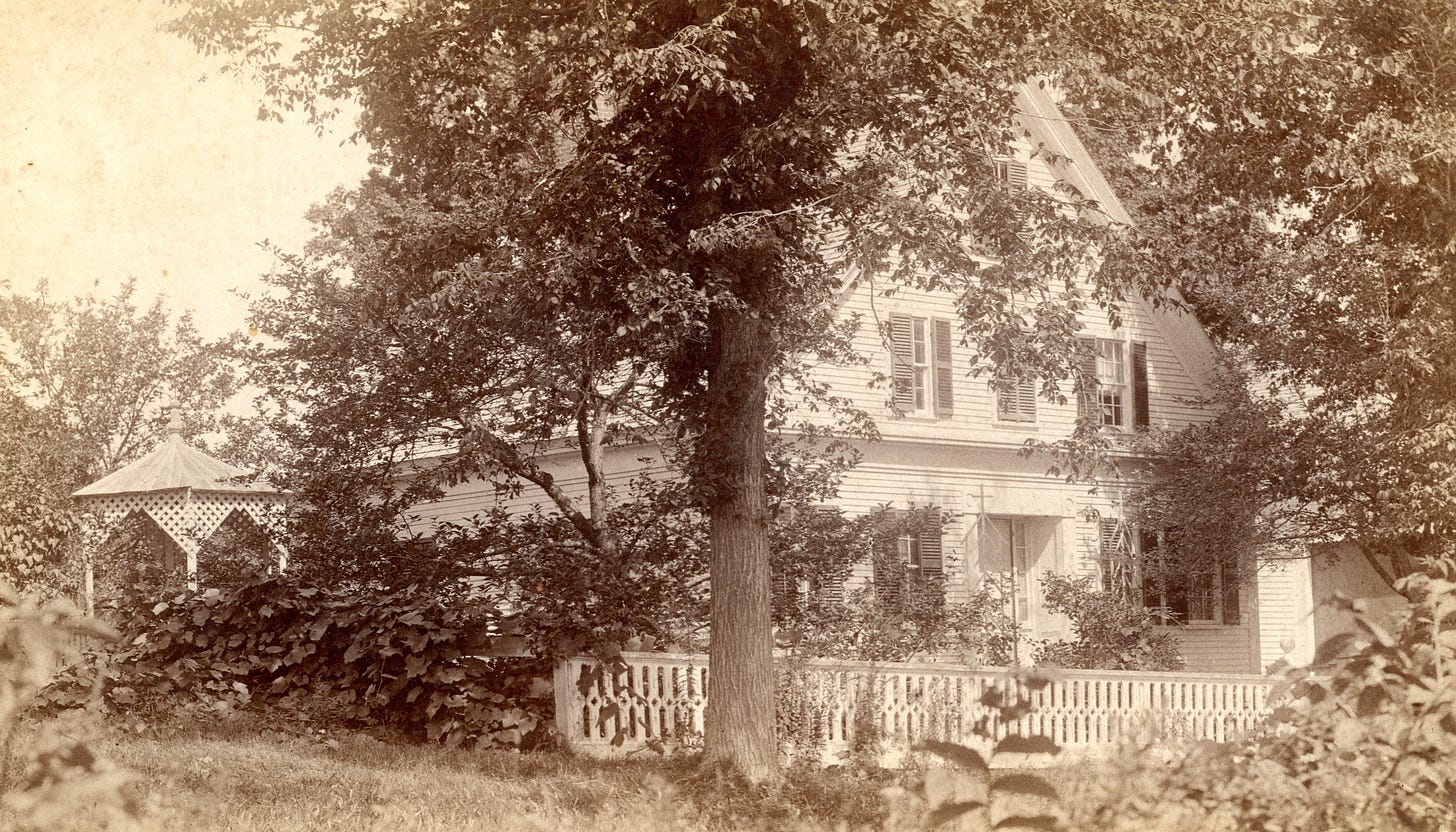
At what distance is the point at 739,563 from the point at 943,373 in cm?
1040

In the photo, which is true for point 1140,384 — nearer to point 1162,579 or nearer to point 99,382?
point 1162,579

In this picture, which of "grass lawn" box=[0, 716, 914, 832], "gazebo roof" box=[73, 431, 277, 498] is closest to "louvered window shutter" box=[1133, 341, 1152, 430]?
"grass lawn" box=[0, 716, 914, 832]

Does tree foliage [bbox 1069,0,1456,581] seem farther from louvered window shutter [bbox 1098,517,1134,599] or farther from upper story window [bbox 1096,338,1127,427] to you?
upper story window [bbox 1096,338,1127,427]

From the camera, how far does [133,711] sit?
40.5ft

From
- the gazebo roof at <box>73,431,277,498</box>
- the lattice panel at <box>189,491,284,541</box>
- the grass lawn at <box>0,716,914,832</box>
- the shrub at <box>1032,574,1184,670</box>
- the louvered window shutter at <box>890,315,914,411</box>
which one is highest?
the louvered window shutter at <box>890,315,914,411</box>

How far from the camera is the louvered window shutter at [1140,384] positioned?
22.7 meters

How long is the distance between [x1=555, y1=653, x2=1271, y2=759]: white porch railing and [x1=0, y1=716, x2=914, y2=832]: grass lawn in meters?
0.66

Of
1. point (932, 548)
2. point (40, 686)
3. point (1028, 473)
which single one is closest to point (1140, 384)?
point (1028, 473)

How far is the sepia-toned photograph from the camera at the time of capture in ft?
28.5

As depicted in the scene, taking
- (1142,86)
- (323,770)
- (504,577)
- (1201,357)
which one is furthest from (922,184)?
(1201,357)

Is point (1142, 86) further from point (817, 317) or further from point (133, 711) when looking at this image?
point (133, 711)

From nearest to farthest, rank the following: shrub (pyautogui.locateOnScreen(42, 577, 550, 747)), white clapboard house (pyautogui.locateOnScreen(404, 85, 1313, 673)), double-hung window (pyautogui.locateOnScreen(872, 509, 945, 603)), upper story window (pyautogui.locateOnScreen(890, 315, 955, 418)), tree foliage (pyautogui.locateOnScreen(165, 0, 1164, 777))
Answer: tree foliage (pyautogui.locateOnScreen(165, 0, 1164, 777)), shrub (pyautogui.locateOnScreen(42, 577, 550, 747)), double-hung window (pyautogui.locateOnScreen(872, 509, 945, 603)), white clapboard house (pyautogui.locateOnScreen(404, 85, 1313, 673)), upper story window (pyautogui.locateOnScreen(890, 315, 955, 418))

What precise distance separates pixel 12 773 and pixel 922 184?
281 inches

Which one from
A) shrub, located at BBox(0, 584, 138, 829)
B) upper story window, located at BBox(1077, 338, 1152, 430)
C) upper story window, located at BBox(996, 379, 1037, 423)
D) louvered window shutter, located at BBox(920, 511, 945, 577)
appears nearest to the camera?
shrub, located at BBox(0, 584, 138, 829)
